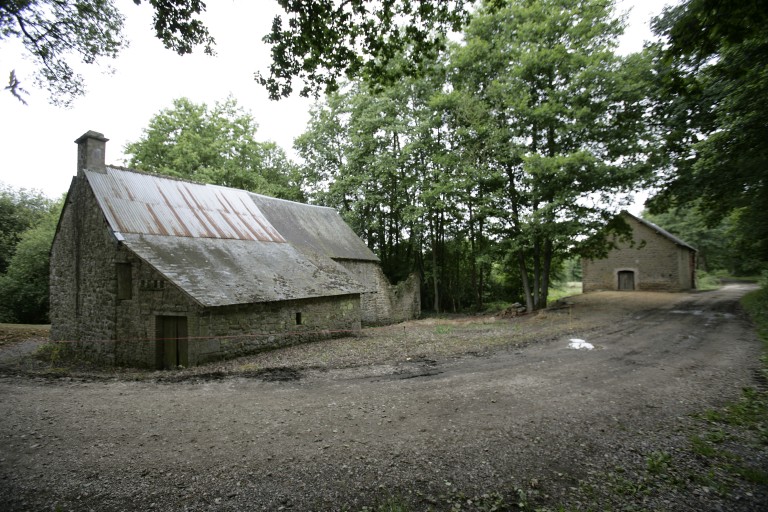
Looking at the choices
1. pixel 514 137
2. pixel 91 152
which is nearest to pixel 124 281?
pixel 91 152

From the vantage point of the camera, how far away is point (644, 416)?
16.1ft

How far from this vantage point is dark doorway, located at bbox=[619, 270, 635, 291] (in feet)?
88.8

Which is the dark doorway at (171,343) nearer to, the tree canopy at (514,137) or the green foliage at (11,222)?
the tree canopy at (514,137)

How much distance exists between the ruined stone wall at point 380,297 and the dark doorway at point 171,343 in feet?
33.8

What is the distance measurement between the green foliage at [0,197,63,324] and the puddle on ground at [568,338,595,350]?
26378mm

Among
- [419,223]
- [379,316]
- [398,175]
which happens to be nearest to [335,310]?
[379,316]

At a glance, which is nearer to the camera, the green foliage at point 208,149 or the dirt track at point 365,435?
the dirt track at point 365,435

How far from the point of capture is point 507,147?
54.9 ft

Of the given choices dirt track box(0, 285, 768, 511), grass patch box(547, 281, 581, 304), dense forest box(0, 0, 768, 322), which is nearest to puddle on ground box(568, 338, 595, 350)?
dirt track box(0, 285, 768, 511)

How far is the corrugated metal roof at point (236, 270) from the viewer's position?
31.9 ft

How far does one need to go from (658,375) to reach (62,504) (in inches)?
348

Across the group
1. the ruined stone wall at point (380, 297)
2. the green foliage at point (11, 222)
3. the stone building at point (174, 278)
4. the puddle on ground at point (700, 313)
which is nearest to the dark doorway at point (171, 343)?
the stone building at point (174, 278)

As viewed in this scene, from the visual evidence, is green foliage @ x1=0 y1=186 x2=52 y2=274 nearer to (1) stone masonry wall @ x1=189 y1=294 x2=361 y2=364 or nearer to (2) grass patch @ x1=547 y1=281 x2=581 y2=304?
(1) stone masonry wall @ x1=189 y1=294 x2=361 y2=364

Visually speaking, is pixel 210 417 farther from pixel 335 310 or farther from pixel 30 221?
pixel 30 221
